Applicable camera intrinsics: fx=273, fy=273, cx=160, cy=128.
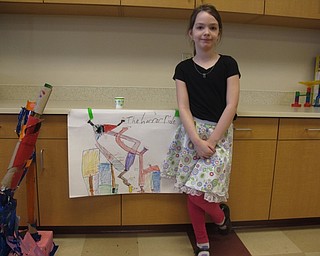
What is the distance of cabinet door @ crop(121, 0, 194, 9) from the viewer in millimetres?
1570

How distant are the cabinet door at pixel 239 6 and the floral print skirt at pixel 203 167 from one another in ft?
2.51

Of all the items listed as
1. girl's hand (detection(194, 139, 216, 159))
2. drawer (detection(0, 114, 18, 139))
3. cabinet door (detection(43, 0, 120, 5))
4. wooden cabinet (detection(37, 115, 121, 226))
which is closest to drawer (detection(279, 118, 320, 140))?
girl's hand (detection(194, 139, 216, 159))

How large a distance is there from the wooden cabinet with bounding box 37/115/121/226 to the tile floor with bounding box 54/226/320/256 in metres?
0.11

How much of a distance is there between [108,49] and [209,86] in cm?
90

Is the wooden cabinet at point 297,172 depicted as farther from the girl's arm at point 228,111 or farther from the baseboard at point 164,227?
the girl's arm at point 228,111

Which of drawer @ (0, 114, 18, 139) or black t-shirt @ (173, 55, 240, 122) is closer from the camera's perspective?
black t-shirt @ (173, 55, 240, 122)

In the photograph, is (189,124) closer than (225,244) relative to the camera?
Yes

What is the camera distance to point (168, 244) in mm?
1547

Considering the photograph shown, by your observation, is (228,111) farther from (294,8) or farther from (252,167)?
(294,8)

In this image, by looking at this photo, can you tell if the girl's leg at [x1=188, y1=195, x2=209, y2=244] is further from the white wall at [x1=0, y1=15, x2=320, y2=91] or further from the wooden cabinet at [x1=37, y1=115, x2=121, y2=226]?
the white wall at [x1=0, y1=15, x2=320, y2=91]

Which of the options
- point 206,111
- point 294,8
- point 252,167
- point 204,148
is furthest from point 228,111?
point 294,8

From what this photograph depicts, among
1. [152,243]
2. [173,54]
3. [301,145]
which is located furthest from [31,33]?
[301,145]

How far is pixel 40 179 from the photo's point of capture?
148cm

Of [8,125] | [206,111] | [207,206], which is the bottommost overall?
[207,206]
